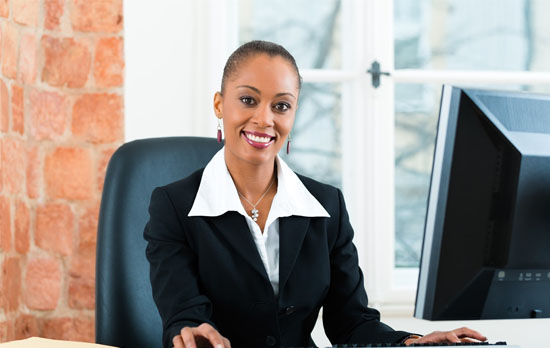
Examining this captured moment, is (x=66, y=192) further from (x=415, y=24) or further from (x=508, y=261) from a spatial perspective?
(x=508, y=261)

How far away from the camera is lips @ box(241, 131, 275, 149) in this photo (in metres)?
1.38

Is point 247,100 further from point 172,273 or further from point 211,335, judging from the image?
point 211,335

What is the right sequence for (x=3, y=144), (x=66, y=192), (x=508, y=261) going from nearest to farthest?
1. (x=508, y=261)
2. (x=3, y=144)
3. (x=66, y=192)

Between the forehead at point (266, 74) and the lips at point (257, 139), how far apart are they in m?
0.08

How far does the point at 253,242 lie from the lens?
1375 mm

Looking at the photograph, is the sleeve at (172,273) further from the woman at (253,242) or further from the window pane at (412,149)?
the window pane at (412,149)

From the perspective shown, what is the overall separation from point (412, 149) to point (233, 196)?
107 centimetres

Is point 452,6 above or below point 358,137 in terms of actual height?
above

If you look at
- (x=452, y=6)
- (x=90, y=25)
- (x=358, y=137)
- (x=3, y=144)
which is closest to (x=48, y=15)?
(x=90, y=25)

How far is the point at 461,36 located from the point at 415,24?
0.51 ft

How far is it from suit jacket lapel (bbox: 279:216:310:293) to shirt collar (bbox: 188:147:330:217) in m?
0.01

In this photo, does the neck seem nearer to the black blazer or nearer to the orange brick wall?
the black blazer

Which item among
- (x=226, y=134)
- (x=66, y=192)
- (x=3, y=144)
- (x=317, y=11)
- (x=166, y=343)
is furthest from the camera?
(x=317, y=11)

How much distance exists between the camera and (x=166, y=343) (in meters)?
1.21
